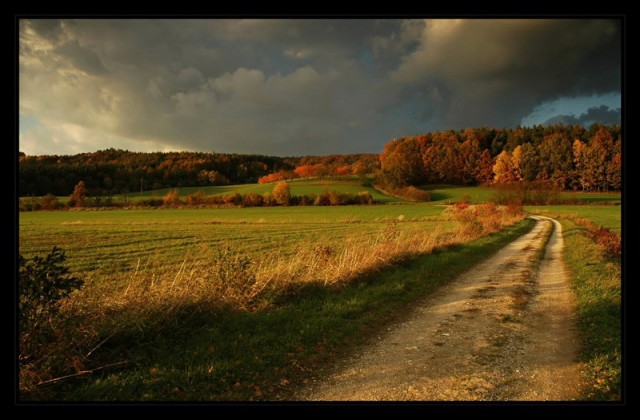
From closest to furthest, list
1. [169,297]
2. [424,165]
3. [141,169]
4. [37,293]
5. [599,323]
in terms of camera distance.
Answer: [37,293]
[169,297]
[599,323]
[141,169]
[424,165]

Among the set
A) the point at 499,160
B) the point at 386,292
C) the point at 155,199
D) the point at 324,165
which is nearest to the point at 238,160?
the point at 324,165

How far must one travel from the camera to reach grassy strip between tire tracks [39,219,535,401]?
4.90 metres

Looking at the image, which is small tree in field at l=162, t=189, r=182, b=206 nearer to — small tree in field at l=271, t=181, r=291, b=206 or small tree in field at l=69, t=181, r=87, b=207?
small tree in field at l=69, t=181, r=87, b=207

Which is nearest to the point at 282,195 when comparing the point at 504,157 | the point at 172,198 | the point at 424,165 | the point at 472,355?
the point at 172,198

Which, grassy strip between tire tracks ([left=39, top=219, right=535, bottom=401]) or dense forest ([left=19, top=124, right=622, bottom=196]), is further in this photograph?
dense forest ([left=19, top=124, right=622, bottom=196])

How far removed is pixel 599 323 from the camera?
7.57 m

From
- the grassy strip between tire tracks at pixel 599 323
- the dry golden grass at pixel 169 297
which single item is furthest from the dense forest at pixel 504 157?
the dry golden grass at pixel 169 297

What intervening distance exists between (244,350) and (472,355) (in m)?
3.78

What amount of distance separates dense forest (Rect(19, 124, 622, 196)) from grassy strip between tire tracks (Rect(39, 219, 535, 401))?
19311 millimetres

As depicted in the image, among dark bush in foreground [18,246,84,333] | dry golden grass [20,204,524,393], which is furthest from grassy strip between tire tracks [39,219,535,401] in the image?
dark bush in foreground [18,246,84,333]

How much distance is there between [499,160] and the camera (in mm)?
60844

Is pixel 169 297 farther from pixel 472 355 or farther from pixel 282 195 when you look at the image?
pixel 282 195
